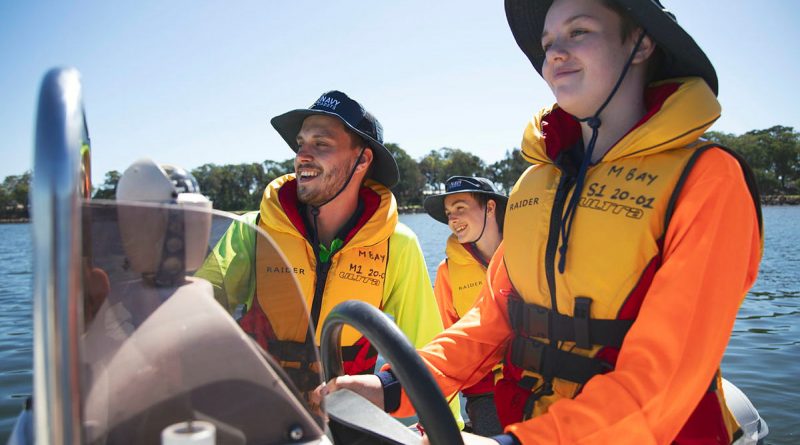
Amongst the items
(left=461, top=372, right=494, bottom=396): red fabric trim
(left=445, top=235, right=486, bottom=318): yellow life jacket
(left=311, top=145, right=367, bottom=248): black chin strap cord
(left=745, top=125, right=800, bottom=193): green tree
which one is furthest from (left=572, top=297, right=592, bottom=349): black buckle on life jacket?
(left=745, top=125, right=800, bottom=193): green tree

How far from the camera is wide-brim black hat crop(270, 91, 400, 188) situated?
3.10 meters

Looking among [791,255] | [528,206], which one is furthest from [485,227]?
[791,255]

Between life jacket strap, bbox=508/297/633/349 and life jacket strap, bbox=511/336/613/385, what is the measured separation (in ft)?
0.12

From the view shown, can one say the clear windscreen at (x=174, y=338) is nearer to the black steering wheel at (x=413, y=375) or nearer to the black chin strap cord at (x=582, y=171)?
the black steering wheel at (x=413, y=375)

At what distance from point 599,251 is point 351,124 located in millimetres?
1854

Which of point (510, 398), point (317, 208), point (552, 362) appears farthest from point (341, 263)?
point (552, 362)

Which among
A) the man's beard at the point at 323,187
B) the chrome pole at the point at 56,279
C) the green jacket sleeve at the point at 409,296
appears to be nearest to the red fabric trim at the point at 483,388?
the green jacket sleeve at the point at 409,296

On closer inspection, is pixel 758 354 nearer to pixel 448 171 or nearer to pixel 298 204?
pixel 298 204

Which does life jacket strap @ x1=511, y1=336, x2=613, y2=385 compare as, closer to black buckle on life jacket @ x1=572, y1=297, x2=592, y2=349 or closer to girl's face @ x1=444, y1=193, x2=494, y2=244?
black buckle on life jacket @ x1=572, y1=297, x2=592, y2=349

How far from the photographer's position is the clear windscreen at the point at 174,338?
3.28ft

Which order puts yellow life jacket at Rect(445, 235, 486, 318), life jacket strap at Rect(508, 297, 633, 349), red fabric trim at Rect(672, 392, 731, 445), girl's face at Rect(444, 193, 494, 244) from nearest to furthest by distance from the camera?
red fabric trim at Rect(672, 392, 731, 445) < life jacket strap at Rect(508, 297, 633, 349) < yellow life jacket at Rect(445, 235, 486, 318) < girl's face at Rect(444, 193, 494, 244)

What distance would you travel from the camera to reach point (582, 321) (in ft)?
5.33

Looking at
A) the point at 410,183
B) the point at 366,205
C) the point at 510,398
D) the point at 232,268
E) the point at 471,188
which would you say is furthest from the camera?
the point at 410,183

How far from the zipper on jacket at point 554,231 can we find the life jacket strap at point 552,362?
14 centimetres
